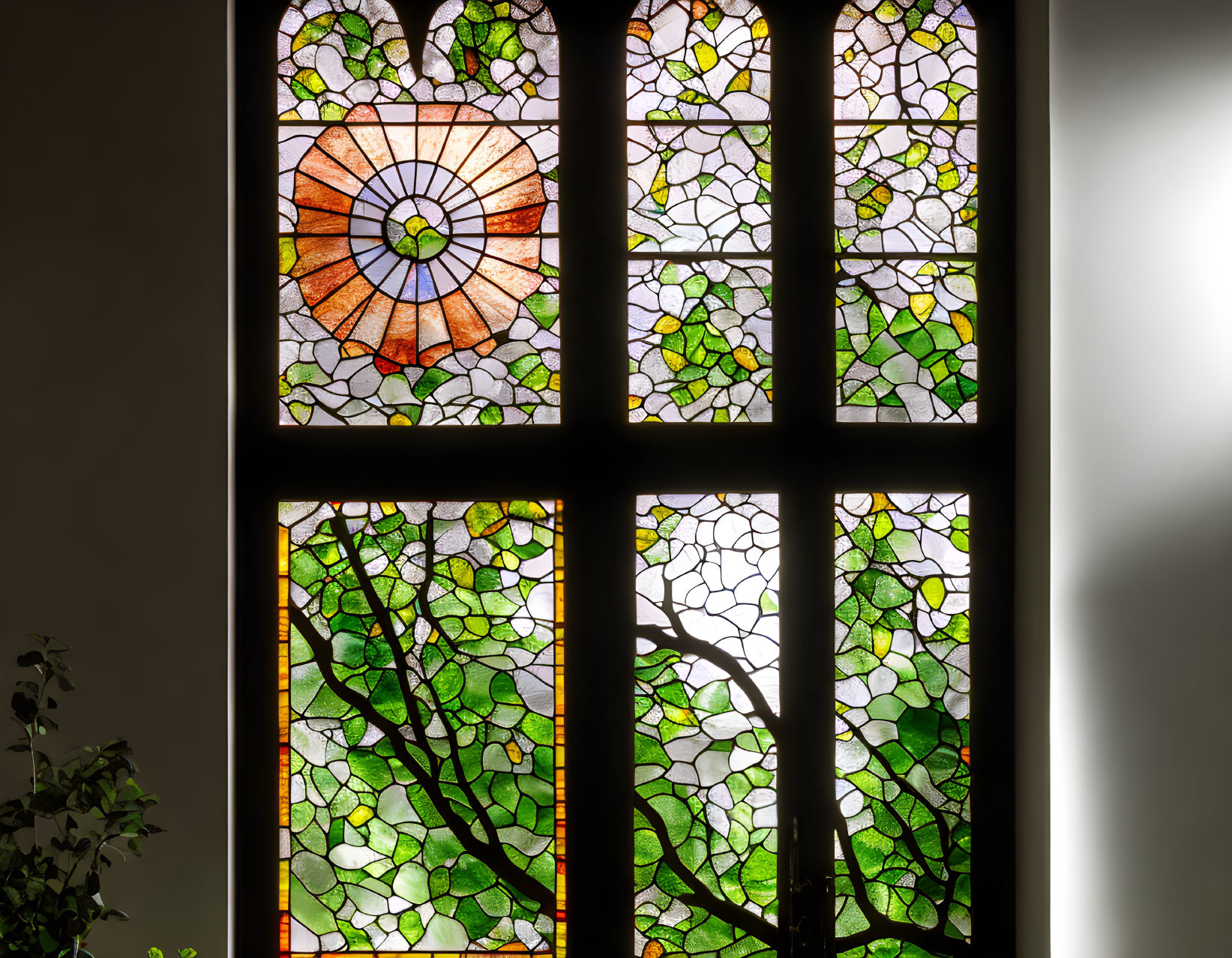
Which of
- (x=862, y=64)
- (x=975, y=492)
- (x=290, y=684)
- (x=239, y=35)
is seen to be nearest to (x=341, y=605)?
(x=290, y=684)

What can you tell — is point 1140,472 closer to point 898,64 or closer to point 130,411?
point 898,64

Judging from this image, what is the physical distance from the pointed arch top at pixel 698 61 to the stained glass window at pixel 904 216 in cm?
20

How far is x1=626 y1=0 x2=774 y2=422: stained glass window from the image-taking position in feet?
6.81

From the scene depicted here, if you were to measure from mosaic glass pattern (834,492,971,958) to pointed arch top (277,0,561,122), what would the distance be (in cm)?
123

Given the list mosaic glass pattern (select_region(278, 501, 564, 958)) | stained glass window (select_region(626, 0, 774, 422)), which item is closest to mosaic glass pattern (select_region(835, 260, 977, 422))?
stained glass window (select_region(626, 0, 774, 422))

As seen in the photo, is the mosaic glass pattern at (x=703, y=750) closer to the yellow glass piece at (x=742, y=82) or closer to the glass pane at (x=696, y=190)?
the glass pane at (x=696, y=190)

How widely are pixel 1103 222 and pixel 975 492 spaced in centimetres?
64

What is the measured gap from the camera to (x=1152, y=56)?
1.89 m

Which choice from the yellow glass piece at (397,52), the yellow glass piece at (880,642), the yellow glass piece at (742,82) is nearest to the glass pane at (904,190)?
the yellow glass piece at (742,82)

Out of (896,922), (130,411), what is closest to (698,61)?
(130,411)

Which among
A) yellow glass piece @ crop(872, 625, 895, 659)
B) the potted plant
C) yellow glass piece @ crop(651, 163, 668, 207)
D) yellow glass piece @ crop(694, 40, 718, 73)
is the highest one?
yellow glass piece @ crop(694, 40, 718, 73)

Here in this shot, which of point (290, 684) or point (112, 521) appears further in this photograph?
point (290, 684)

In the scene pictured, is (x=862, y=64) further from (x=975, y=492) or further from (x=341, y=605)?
(x=341, y=605)

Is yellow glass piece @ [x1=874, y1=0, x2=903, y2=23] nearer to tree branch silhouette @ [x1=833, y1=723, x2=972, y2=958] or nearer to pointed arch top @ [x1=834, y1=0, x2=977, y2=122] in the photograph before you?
pointed arch top @ [x1=834, y1=0, x2=977, y2=122]
